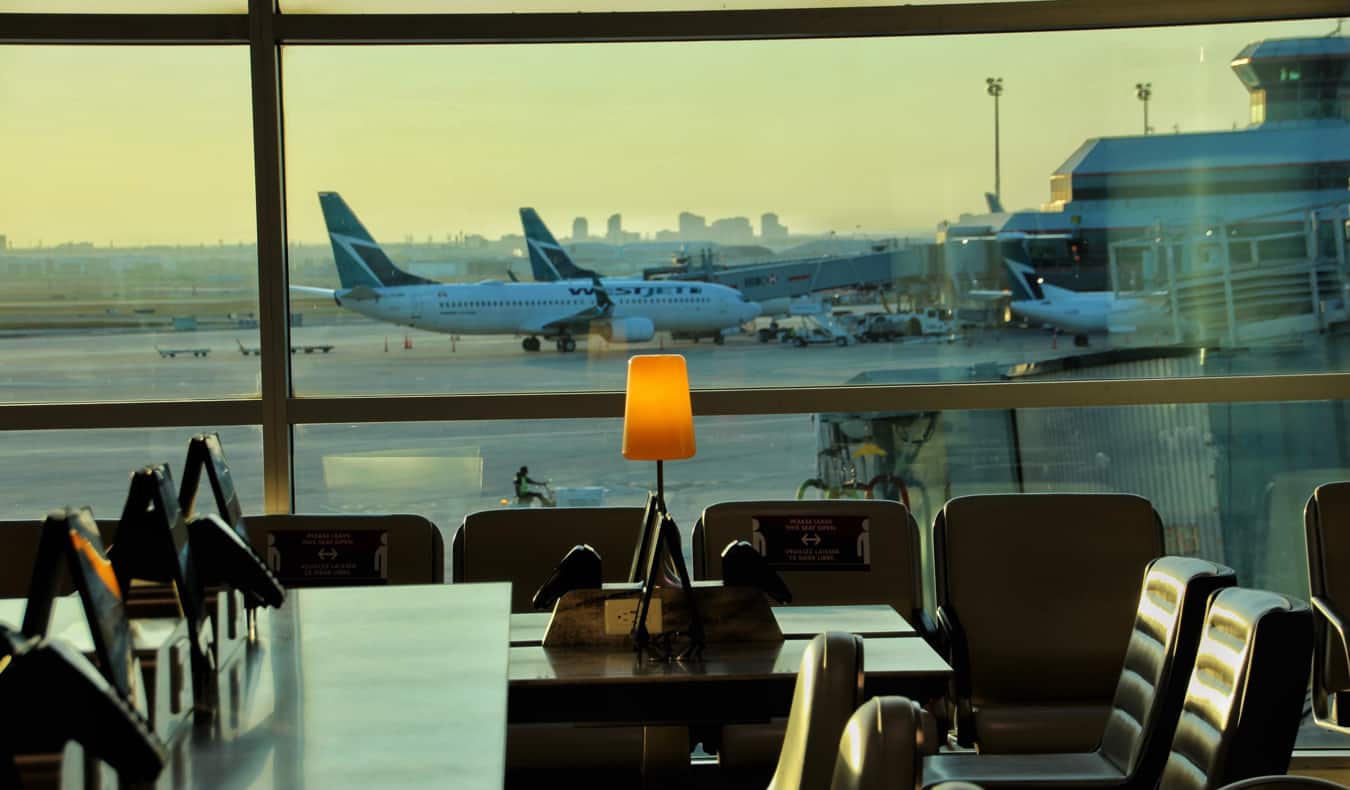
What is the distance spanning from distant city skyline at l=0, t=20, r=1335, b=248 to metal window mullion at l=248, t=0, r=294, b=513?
113mm

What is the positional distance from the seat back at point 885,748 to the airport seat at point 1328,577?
298 cm

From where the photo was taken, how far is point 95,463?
4488mm

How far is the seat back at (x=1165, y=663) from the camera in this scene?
9.20 feet

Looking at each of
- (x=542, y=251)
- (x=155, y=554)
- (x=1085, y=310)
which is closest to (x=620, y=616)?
(x=155, y=554)

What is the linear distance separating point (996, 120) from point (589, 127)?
4.55 ft

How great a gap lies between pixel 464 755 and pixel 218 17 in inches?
129

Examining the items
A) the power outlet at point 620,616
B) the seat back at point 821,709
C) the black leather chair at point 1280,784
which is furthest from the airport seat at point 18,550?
the black leather chair at point 1280,784

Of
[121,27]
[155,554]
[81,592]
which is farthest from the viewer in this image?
[121,27]

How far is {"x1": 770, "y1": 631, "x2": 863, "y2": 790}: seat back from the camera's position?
5.72 ft

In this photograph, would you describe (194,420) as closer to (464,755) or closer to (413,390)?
(413,390)

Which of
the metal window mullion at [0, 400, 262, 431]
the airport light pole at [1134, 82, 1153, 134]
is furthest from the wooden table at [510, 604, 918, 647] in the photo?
the airport light pole at [1134, 82, 1153, 134]

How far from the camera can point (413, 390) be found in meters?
4.50

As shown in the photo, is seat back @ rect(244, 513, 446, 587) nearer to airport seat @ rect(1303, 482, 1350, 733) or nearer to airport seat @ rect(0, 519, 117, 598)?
airport seat @ rect(0, 519, 117, 598)

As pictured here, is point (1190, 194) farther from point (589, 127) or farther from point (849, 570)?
point (589, 127)
